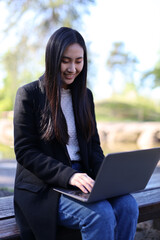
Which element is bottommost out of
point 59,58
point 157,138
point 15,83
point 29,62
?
point 157,138

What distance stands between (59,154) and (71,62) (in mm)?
486

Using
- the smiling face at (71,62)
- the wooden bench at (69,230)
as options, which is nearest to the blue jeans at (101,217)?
the wooden bench at (69,230)

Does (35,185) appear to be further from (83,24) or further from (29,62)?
(29,62)

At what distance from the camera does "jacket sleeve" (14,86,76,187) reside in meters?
1.66

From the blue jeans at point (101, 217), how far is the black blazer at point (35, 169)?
0.22ft

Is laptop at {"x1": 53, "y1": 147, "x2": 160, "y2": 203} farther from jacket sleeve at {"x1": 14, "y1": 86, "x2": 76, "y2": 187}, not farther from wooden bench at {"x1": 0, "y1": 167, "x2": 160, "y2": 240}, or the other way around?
wooden bench at {"x1": 0, "y1": 167, "x2": 160, "y2": 240}

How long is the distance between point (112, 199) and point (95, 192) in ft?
0.95

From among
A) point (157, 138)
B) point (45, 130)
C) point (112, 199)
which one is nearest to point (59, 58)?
point (45, 130)

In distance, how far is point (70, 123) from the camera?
1.97m

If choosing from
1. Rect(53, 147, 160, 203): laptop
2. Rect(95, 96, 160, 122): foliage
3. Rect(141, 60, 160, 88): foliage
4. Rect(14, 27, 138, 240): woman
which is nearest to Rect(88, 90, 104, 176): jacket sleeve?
Rect(14, 27, 138, 240): woman

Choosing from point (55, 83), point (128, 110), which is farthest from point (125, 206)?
point (128, 110)

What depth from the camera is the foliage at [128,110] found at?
19484mm

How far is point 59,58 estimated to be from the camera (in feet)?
5.80

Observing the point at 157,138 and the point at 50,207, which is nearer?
the point at 50,207
